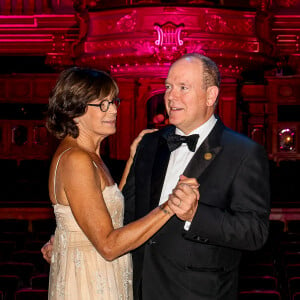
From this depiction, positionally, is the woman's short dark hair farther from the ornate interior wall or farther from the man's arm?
the ornate interior wall

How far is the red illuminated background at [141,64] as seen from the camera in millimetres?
14141

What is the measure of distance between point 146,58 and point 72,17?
12.3 ft

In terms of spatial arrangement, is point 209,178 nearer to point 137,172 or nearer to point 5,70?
point 137,172

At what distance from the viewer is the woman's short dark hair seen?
10.8 feet

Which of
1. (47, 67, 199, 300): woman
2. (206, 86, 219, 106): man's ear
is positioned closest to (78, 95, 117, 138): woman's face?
(47, 67, 199, 300): woman

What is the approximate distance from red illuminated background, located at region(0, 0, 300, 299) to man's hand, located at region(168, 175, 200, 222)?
8793mm

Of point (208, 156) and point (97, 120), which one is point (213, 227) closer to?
point (208, 156)

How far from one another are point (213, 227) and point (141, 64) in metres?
12.0

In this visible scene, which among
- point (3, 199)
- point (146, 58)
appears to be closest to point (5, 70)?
point (146, 58)

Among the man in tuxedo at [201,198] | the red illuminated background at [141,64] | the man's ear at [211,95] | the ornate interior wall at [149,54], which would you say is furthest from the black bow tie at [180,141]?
the ornate interior wall at [149,54]

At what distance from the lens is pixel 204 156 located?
10.7 feet

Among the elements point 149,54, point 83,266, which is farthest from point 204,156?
point 149,54

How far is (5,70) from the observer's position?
59.2 ft

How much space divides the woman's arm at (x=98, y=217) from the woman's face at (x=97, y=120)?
23 cm
